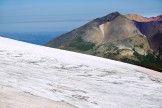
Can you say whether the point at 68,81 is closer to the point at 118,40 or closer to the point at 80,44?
the point at 80,44

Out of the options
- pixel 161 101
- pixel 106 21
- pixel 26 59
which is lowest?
pixel 161 101

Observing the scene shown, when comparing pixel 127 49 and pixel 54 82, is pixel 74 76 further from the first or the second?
pixel 127 49

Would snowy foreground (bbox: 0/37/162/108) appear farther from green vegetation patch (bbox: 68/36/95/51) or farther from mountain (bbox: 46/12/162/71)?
green vegetation patch (bbox: 68/36/95/51)

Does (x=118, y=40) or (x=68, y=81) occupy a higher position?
(x=118, y=40)

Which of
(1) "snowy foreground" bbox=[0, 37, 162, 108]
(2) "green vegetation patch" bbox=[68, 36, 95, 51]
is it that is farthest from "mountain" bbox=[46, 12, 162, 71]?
(1) "snowy foreground" bbox=[0, 37, 162, 108]

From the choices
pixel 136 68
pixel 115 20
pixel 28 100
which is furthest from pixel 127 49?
pixel 28 100

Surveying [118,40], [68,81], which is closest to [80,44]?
[118,40]
